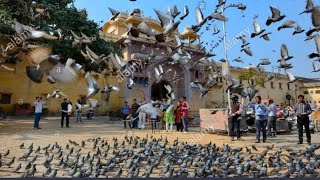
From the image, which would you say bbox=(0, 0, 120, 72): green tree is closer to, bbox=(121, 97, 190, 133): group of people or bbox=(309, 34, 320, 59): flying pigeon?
bbox=(121, 97, 190, 133): group of people

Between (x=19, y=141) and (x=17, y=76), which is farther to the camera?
(x=17, y=76)

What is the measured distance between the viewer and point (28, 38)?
7.35 meters

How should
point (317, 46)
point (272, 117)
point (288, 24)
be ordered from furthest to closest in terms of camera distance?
point (272, 117) < point (288, 24) < point (317, 46)

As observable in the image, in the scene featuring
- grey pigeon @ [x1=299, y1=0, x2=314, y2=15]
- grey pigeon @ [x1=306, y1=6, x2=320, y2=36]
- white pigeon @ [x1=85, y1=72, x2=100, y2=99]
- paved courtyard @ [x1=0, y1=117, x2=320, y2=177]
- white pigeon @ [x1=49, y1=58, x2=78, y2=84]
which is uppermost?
grey pigeon @ [x1=299, y1=0, x2=314, y2=15]

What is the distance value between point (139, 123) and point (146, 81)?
20284 mm

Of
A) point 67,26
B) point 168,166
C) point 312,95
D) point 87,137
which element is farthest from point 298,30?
point 312,95

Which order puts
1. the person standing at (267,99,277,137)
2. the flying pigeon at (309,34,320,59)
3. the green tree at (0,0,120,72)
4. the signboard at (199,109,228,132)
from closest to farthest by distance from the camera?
the flying pigeon at (309,34,320,59)
the person standing at (267,99,277,137)
the signboard at (199,109,228,132)
the green tree at (0,0,120,72)

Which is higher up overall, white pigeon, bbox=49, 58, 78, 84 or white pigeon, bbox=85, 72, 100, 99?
white pigeon, bbox=49, 58, 78, 84

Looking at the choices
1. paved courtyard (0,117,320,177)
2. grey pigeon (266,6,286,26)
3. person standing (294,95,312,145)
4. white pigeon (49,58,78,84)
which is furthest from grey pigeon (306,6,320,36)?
white pigeon (49,58,78,84)

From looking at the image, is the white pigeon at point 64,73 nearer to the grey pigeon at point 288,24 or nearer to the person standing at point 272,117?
the grey pigeon at point 288,24

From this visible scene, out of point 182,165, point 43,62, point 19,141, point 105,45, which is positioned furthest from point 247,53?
point 105,45

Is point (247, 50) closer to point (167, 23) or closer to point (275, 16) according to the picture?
point (275, 16)

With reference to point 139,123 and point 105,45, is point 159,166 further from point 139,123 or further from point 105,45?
point 105,45

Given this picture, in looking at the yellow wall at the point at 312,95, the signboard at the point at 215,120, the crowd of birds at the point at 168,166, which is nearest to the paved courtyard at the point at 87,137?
the signboard at the point at 215,120
